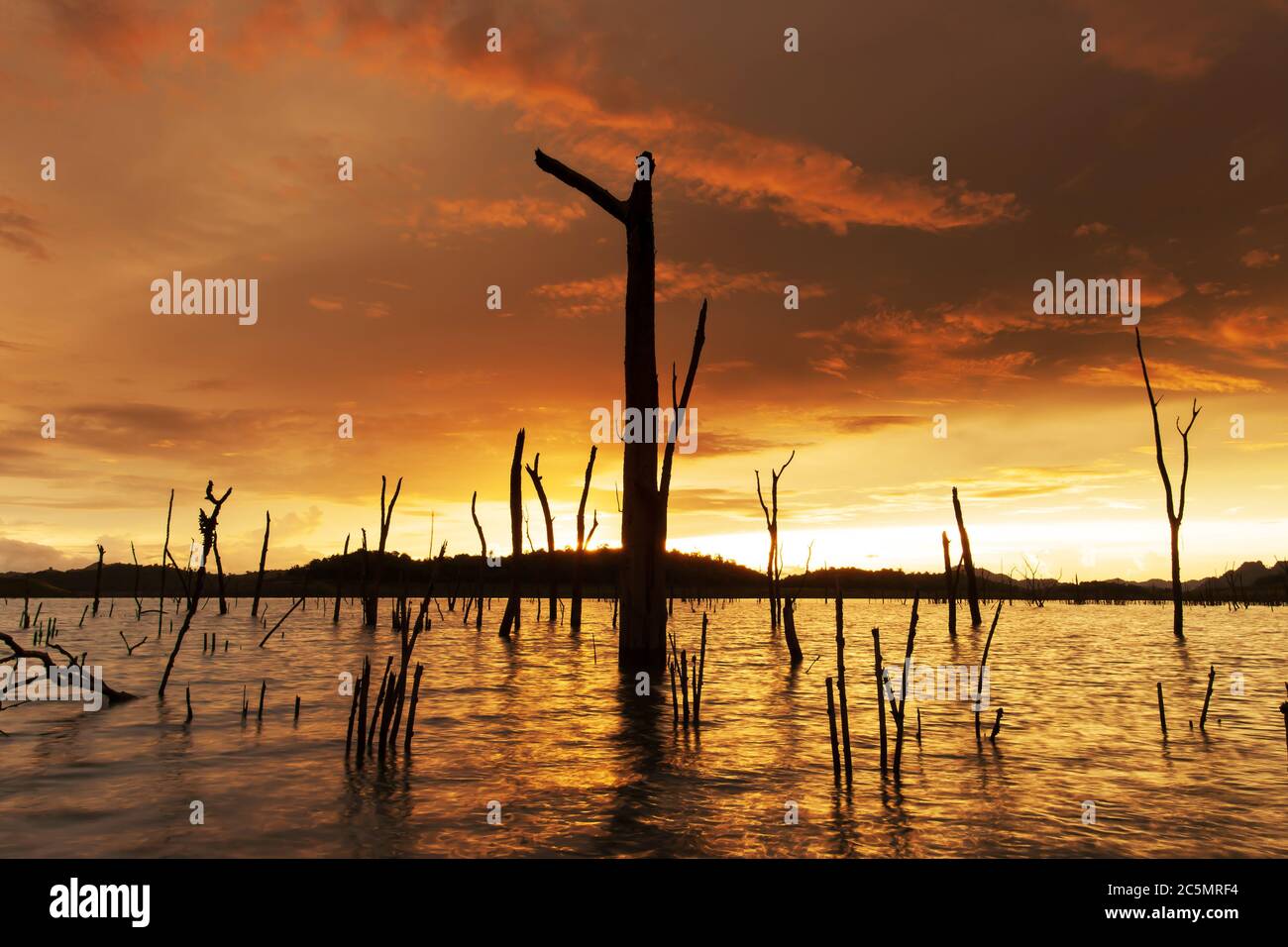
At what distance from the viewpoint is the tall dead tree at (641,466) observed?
16.2m

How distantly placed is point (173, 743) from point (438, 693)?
18.6 ft

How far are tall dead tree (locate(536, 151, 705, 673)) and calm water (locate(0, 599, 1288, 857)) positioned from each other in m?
1.46

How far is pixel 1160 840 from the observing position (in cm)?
678

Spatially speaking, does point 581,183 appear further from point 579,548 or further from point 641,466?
point 579,548

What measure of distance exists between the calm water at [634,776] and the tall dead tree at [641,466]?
1459mm

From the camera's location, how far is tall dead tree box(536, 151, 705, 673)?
53.1ft
